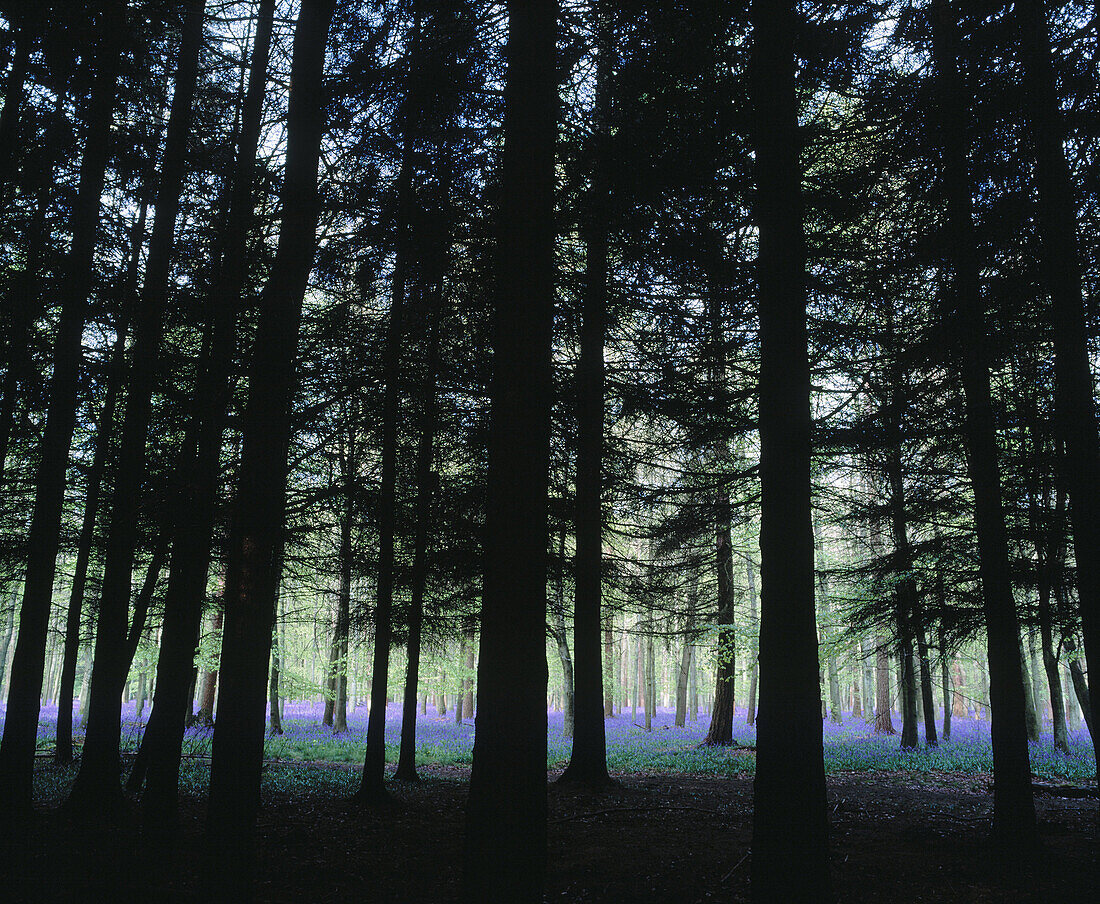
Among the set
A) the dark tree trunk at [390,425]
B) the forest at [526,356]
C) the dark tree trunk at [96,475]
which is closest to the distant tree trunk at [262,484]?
the forest at [526,356]

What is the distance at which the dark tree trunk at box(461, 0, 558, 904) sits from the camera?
4281 millimetres

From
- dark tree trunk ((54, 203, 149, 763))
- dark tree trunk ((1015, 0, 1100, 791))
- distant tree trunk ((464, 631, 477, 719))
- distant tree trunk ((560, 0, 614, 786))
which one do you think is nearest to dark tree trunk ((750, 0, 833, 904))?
dark tree trunk ((1015, 0, 1100, 791))

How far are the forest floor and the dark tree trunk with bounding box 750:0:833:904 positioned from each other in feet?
3.47

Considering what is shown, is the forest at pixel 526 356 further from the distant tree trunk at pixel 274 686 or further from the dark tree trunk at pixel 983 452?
the distant tree trunk at pixel 274 686

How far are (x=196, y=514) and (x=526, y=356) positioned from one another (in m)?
5.18

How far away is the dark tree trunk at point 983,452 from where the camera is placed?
24.4ft

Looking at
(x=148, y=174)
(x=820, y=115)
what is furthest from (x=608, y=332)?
(x=148, y=174)

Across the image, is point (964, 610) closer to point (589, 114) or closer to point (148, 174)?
point (589, 114)

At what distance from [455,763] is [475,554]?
1126cm

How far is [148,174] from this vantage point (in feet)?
32.2

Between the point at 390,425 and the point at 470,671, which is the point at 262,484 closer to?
the point at 390,425

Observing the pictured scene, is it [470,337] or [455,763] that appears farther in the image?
[455,763]

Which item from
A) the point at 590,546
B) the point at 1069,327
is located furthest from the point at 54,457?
the point at 1069,327

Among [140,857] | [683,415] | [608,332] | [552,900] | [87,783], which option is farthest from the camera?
[608,332]
